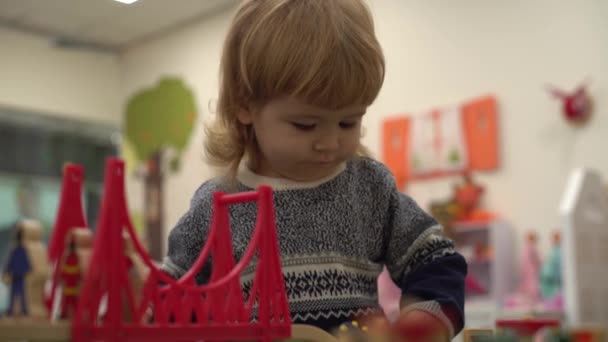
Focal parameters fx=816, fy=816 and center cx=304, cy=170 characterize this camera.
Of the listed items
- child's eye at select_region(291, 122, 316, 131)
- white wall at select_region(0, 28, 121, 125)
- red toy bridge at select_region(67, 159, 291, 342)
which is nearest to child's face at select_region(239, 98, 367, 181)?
child's eye at select_region(291, 122, 316, 131)

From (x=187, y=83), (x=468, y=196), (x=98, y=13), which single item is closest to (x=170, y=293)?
(x=98, y=13)

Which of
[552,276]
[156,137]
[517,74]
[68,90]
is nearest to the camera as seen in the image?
[552,276]

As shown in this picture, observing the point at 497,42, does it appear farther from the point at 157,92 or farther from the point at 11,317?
the point at 11,317

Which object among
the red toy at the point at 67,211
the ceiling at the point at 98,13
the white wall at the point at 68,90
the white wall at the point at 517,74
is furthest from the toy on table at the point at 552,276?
the red toy at the point at 67,211

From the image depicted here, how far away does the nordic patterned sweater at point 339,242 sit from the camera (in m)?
0.61

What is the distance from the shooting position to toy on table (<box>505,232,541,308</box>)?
202cm

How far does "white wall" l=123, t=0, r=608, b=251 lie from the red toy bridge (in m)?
1.39

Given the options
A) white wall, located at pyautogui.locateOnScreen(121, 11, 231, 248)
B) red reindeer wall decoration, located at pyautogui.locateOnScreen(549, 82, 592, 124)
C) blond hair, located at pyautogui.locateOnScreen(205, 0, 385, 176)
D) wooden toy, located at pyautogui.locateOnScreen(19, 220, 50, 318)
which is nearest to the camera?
wooden toy, located at pyautogui.locateOnScreen(19, 220, 50, 318)

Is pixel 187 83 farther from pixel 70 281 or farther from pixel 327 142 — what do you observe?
pixel 70 281

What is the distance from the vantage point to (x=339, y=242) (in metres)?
0.64

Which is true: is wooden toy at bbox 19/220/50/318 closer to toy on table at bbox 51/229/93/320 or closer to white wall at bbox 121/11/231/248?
toy on table at bbox 51/229/93/320

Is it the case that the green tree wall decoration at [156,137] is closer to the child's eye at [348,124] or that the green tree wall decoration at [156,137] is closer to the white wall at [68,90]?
the white wall at [68,90]

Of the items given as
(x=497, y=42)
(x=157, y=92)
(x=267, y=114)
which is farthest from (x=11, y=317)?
(x=157, y=92)

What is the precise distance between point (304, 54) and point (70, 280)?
0.28 meters
